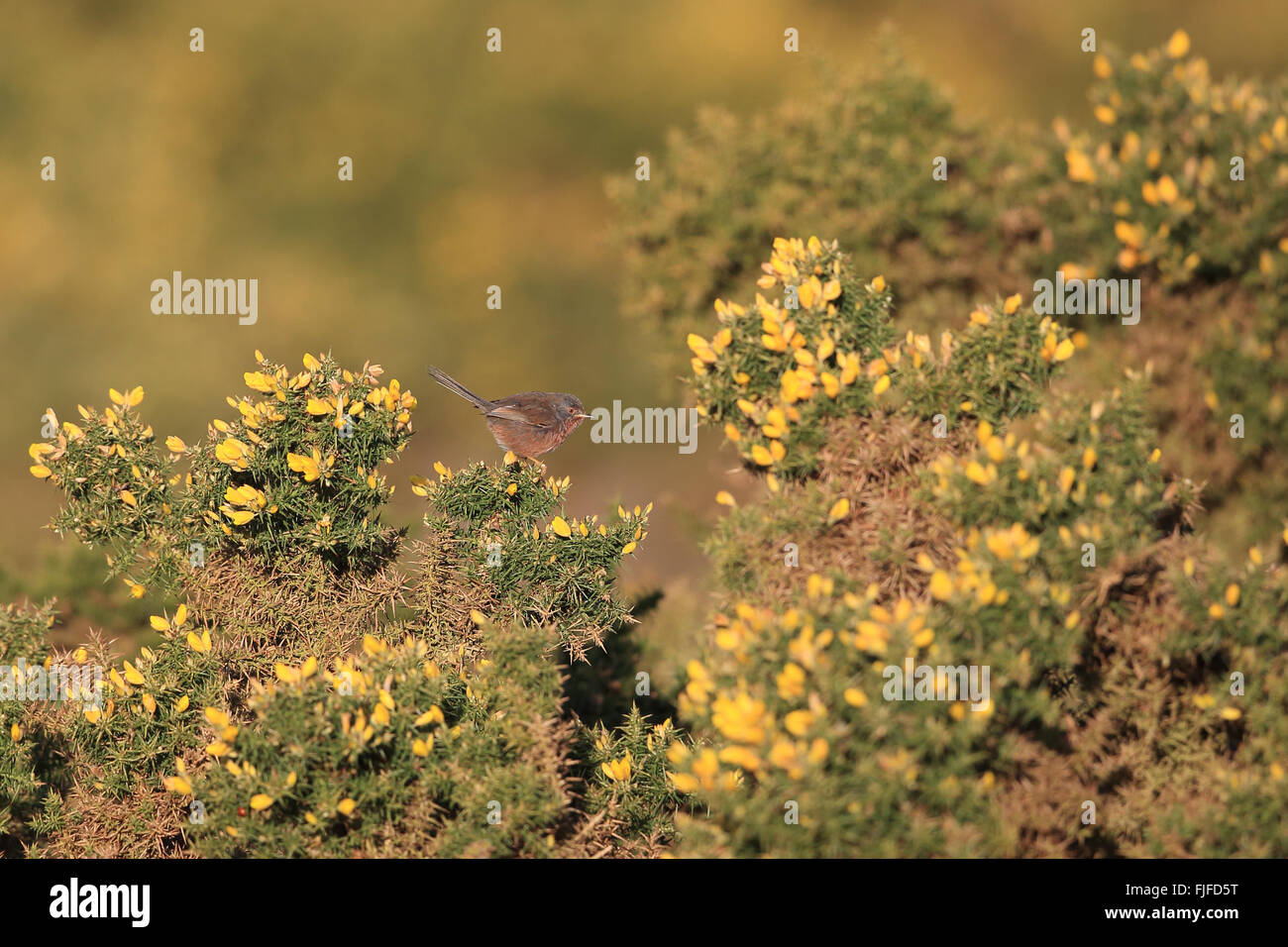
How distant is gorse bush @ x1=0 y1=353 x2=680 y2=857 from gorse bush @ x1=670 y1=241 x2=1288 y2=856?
0.59 m

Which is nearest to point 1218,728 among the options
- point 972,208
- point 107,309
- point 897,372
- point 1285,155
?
point 897,372

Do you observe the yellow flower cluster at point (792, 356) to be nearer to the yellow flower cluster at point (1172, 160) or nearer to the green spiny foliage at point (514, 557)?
the green spiny foliage at point (514, 557)

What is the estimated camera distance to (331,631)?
4336 millimetres

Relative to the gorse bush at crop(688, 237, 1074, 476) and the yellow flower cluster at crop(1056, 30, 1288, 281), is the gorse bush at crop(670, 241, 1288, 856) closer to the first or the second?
the gorse bush at crop(688, 237, 1074, 476)

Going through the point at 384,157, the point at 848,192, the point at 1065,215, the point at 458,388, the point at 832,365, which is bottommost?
the point at 832,365

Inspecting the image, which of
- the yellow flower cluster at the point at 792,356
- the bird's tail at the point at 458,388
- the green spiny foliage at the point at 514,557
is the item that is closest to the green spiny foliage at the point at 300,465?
the green spiny foliage at the point at 514,557

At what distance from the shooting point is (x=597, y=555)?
14.4 feet

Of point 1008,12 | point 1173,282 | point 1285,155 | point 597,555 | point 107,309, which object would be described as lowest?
point 597,555

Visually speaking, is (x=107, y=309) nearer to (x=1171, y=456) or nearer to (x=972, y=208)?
(x=972, y=208)

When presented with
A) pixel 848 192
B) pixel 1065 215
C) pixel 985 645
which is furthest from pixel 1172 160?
pixel 985 645

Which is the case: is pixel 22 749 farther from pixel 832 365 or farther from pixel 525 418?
pixel 832 365

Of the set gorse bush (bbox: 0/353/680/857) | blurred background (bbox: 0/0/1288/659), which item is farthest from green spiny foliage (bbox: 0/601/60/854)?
blurred background (bbox: 0/0/1288/659)

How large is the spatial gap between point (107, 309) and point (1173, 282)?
10433 millimetres

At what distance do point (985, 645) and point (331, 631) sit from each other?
228 cm
